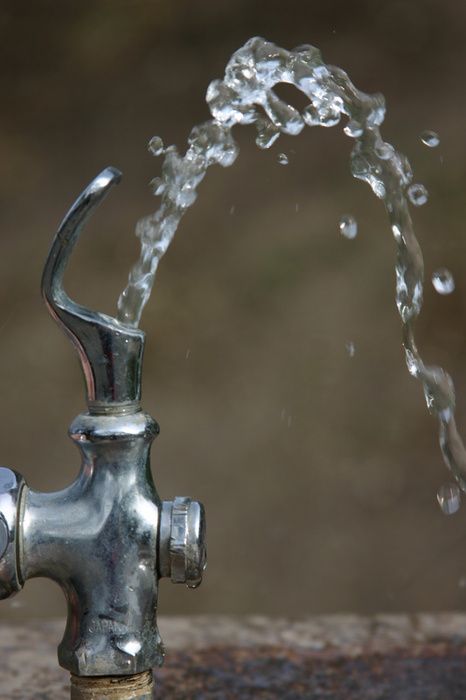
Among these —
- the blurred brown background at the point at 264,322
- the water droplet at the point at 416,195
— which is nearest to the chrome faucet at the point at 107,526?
the water droplet at the point at 416,195

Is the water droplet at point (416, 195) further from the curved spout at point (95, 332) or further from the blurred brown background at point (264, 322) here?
the blurred brown background at point (264, 322)

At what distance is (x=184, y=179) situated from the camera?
760mm

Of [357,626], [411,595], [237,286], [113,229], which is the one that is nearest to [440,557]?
[411,595]

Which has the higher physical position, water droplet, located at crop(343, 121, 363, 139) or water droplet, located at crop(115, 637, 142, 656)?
water droplet, located at crop(343, 121, 363, 139)

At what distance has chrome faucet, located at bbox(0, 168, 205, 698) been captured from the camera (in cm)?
58

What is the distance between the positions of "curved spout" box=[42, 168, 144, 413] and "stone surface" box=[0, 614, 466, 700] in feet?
0.94

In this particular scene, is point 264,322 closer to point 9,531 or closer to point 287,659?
point 287,659

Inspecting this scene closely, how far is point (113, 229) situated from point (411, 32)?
74 cm

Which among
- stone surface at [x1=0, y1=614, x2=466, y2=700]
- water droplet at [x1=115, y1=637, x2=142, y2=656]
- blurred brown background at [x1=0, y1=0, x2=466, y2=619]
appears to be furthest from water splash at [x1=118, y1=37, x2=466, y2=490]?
blurred brown background at [x1=0, y1=0, x2=466, y2=619]

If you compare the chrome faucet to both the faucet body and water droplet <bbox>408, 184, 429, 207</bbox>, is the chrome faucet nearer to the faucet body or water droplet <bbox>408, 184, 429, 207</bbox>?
the faucet body

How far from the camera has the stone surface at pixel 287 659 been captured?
80 cm

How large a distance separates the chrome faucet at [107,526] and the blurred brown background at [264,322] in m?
1.88

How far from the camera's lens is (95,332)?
58cm

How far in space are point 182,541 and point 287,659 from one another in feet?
1.02
